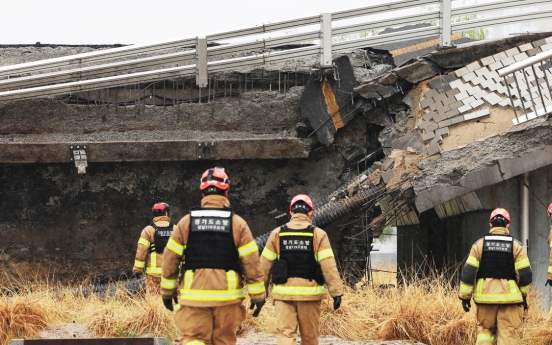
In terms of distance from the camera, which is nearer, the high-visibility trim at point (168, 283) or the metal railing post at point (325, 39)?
the high-visibility trim at point (168, 283)

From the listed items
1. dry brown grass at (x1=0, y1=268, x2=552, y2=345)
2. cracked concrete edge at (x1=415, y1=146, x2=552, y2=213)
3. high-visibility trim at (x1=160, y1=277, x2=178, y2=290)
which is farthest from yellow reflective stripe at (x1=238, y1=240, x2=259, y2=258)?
cracked concrete edge at (x1=415, y1=146, x2=552, y2=213)

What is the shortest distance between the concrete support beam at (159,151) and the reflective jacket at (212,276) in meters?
6.55

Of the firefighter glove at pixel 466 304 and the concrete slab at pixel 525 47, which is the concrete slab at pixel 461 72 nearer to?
the concrete slab at pixel 525 47

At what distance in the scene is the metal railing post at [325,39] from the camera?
1400cm

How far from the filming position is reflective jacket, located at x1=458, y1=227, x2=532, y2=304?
905cm

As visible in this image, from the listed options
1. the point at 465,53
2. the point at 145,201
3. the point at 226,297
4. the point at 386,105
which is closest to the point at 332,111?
the point at 386,105

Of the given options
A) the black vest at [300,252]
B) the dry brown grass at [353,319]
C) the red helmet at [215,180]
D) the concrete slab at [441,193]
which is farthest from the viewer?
the concrete slab at [441,193]

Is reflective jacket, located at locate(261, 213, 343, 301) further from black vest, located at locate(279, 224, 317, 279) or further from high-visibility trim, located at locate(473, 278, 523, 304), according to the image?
high-visibility trim, located at locate(473, 278, 523, 304)

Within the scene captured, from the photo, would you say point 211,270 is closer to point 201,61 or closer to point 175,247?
point 175,247

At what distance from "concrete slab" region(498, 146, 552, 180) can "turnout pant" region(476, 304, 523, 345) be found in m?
3.47

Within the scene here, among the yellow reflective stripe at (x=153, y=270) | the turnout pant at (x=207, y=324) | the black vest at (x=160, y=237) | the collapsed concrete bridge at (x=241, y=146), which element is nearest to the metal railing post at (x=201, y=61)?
the collapsed concrete bridge at (x=241, y=146)

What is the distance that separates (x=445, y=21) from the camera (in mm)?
14445

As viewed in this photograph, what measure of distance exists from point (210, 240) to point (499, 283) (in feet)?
11.0

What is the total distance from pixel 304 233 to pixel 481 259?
2017 mm
